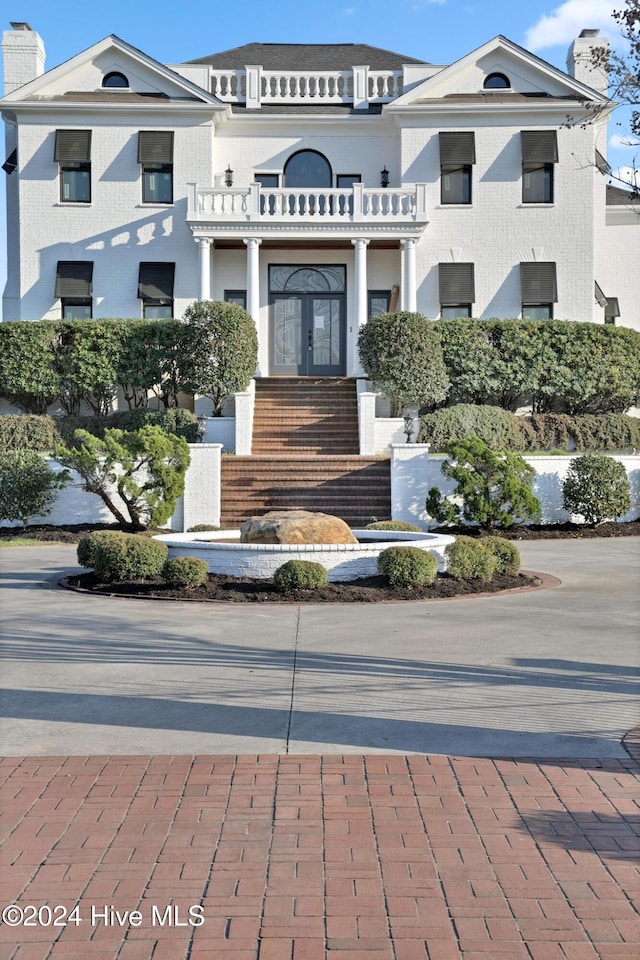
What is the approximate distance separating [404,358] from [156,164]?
409 inches

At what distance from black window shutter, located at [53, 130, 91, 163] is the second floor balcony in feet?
12.7

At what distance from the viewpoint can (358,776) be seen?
5.04 m

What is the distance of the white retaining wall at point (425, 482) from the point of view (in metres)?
18.0

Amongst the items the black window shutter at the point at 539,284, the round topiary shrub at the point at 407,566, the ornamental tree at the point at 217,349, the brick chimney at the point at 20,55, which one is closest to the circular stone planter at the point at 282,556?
the round topiary shrub at the point at 407,566

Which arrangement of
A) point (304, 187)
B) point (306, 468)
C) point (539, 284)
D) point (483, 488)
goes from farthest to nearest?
point (304, 187)
point (539, 284)
point (306, 468)
point (483, 488)

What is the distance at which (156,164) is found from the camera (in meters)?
26.4

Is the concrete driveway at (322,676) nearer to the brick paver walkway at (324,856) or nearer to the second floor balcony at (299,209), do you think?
the brick paver walkway at (324,856)

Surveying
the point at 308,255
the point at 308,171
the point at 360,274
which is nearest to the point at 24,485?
the point at 360,274

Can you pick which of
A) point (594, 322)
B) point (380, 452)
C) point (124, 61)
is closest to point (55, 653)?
point (380, 452)

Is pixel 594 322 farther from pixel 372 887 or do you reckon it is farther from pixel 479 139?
pixel 372 887

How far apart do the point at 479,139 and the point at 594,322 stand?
6115mm

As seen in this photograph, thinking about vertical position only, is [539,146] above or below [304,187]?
above

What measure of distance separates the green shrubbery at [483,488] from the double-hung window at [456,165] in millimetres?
12479

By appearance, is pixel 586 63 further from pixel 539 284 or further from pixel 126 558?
pixel 126 558
